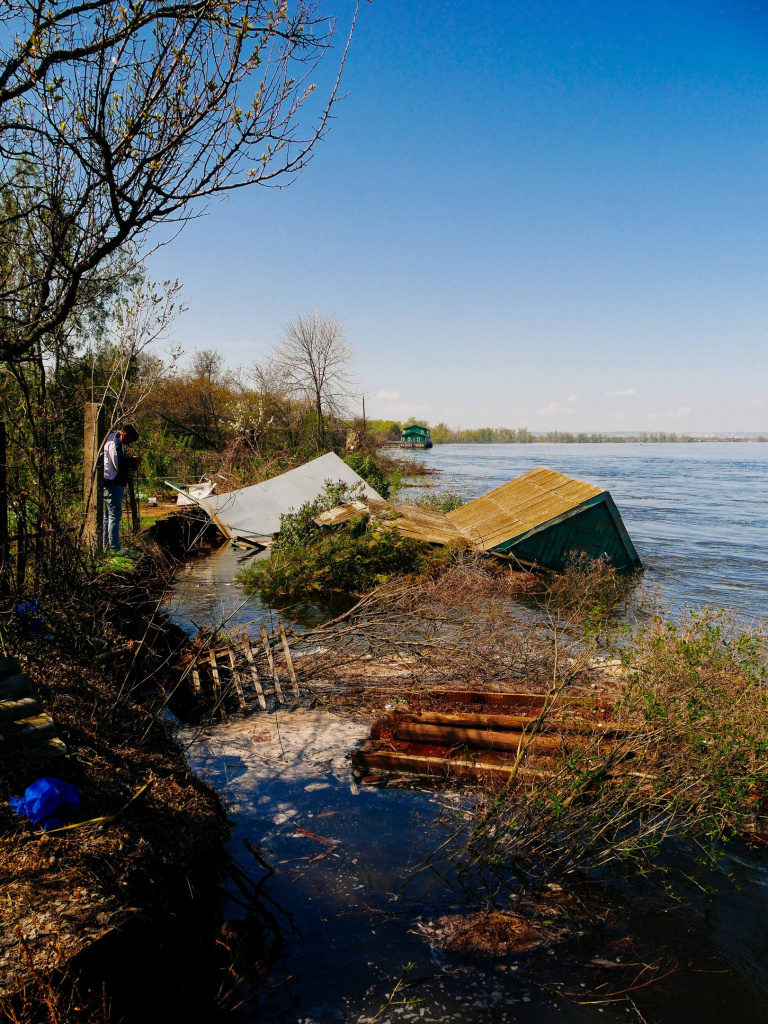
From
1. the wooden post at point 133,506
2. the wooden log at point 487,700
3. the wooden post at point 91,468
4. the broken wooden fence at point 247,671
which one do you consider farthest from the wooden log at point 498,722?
the wooden post at point 133,506

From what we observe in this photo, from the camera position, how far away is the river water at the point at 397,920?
10.9 ft

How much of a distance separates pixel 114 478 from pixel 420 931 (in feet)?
21.8

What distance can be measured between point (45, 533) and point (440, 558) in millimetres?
7612

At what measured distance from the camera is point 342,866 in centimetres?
432

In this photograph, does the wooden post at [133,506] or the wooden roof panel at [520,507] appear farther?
the wooden roof panel at [520,507]

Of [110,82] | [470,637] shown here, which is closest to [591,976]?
[470,637]

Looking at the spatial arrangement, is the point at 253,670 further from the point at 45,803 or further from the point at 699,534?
the point at 699,534

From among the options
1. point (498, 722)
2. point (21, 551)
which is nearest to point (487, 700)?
point (498, 722)

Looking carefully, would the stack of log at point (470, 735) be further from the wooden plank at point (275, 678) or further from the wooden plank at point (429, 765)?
the wooden plank at point (275, 678)

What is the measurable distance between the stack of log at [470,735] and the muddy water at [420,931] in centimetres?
26

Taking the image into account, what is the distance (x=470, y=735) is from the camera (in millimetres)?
5395

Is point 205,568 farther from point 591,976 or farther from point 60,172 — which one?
point 591,976

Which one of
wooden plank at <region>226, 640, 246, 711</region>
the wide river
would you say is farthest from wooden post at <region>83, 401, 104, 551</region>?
the wide river

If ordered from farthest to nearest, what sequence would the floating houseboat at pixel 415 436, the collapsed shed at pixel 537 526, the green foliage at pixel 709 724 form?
1. the floating houseboat at pixel 415 436
2. the collapsed shed at pixel 537 526
3. the green foliage at pixel 709 724
